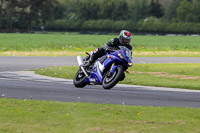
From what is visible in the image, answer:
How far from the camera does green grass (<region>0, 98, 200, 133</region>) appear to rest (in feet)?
32.3

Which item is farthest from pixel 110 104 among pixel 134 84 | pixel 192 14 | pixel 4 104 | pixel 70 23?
pixel 192 14

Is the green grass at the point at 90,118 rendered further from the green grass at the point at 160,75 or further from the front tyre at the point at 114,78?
the green grass at the point at 160,75

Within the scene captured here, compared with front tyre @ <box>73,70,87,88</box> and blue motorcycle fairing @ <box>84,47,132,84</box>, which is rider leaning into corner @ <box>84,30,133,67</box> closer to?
blue motorcycle fairing @ <box>84,47,132,84</box>

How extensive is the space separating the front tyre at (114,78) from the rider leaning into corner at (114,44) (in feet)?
2.47

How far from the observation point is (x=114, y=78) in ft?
44.3

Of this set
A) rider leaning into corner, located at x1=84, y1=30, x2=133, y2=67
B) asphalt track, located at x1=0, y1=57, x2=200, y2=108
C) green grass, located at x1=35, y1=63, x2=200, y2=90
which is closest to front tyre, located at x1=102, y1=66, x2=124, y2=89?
rider leaning into corner, located at x1=84, y1=30, x2=133, y2=67

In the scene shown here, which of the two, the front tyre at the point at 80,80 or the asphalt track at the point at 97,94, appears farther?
the front tyre at the point at 80,80

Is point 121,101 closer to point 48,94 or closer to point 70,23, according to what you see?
point 48,94

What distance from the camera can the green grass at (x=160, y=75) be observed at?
21391 mm

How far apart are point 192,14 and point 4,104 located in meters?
191

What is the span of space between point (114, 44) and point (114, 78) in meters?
1.08

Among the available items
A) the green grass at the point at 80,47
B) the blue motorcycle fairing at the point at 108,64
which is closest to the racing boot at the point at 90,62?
the blue motorcycle fairing at the point at 108,64

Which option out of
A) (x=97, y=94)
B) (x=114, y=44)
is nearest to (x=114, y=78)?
(x=114, y=44)

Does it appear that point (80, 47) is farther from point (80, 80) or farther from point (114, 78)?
point (114, 78)
